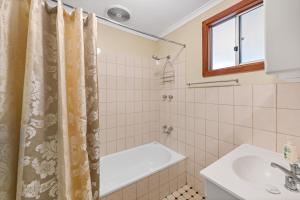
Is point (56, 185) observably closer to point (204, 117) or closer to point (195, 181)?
point (204, 117)

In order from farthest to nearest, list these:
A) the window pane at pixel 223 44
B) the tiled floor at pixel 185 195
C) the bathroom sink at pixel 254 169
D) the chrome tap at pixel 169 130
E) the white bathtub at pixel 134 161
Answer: the chrome tap at pixel 169 130
the white bathtub at pixel 134 161
the tiled floor at pixel 185 195
the window pane at pixel 223 44
the bathroom sink at pixel 254 169

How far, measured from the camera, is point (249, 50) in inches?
53.0

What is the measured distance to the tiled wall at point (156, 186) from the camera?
1333mm

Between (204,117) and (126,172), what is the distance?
135 cm

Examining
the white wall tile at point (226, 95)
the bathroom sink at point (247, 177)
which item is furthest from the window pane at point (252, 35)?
the bathroom sink at point (247, 177)

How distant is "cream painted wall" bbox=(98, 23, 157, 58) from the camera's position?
193cm

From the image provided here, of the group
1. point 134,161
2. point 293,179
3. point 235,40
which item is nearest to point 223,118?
point 293,179

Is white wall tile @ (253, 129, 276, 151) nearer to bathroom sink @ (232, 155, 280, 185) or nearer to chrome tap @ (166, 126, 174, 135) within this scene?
bathroom sink @ (232, 155, 280, 185)

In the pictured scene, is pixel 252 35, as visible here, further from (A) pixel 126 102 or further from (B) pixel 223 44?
(A) pixel 126 102

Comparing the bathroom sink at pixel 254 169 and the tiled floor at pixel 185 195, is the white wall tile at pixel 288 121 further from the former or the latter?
the tiled floor at pixel 185 195

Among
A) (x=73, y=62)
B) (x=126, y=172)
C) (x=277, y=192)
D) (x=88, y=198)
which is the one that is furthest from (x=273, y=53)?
(x=126, y=172)

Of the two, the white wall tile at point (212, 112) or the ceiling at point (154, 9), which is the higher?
the ceiling at point (154, 9)

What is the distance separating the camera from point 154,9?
1.65m

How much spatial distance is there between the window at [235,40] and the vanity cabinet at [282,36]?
61cm
